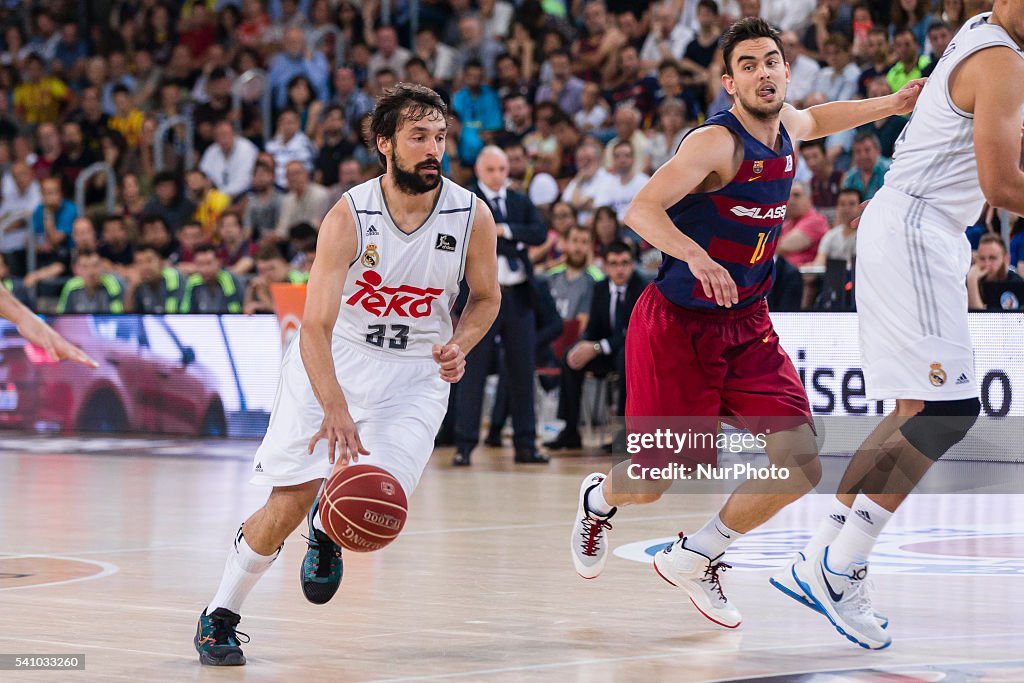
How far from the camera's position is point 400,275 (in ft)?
17.7

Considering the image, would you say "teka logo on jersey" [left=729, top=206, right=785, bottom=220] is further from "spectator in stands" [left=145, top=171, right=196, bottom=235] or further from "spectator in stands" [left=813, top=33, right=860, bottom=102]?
"spectator in stands" [left=145, top=171, right=196, bottom=235]

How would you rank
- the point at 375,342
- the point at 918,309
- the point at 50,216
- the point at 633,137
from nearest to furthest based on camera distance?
1. the point at 918,309
2. the point at 375,342
3. the point at 633,137
4. the point at 50,216

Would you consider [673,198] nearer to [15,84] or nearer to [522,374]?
[522,374]

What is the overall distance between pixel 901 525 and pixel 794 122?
325 centimetres

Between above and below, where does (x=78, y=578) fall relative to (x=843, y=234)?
below

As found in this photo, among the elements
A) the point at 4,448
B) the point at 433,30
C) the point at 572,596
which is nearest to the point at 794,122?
the point at 572,596

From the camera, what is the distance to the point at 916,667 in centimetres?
481

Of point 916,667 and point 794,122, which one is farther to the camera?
point 794,122

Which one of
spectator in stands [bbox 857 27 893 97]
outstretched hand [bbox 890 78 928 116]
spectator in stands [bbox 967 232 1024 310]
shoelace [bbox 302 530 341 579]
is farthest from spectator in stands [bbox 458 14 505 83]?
shoelace [bbox 302 530 341 579]

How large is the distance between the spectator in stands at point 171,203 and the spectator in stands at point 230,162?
55cm

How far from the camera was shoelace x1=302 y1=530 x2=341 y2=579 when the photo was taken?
211 inches

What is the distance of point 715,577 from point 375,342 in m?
1.53

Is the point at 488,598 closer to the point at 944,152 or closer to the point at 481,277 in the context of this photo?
the point at 481,277

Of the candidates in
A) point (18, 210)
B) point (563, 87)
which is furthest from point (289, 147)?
point (18, 210)
